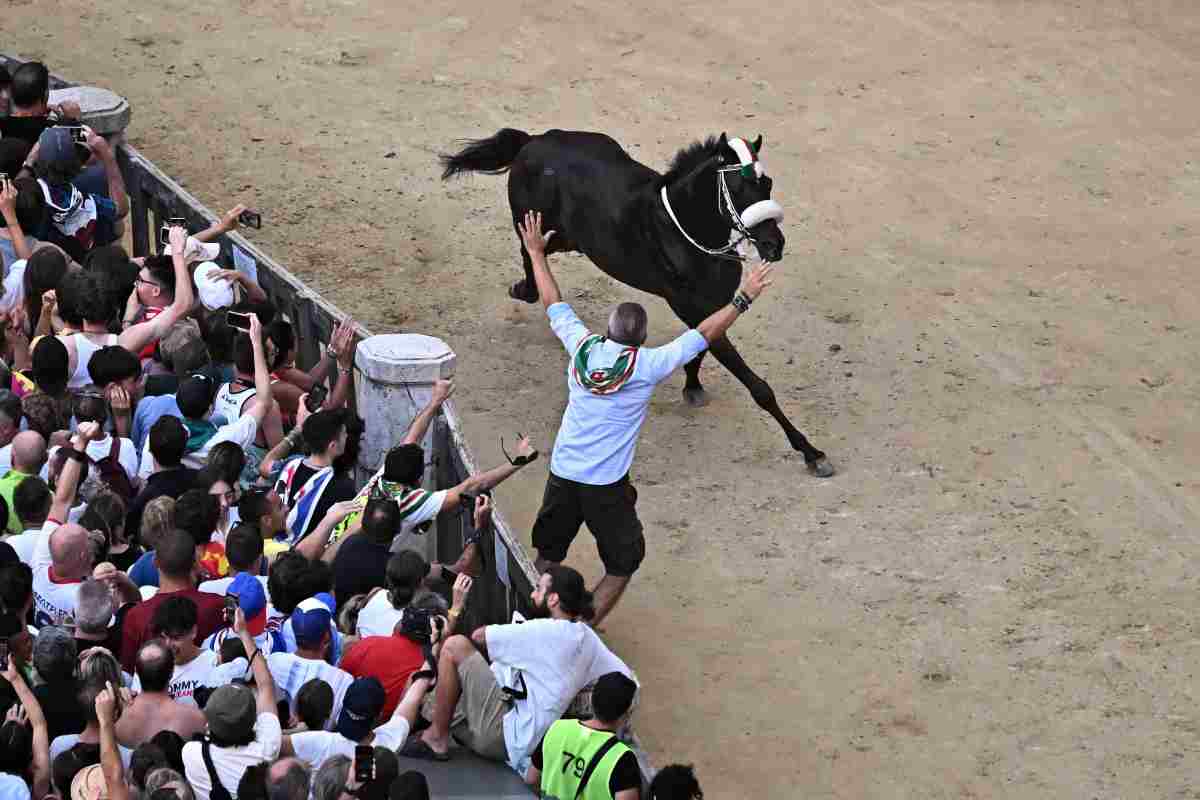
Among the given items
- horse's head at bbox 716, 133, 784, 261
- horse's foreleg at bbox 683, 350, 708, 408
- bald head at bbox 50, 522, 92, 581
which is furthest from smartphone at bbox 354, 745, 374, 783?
horse's foreleg at bbox 683, 350, 708, 408

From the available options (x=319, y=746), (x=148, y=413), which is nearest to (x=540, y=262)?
(x=148, y=413)

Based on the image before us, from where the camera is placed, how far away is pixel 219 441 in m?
7.57

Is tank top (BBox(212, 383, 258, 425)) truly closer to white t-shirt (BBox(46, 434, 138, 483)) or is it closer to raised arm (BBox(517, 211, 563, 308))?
white t-shirt (BBox(46, 434, 138, 483))

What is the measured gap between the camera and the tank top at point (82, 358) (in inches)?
322

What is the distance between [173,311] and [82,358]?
0.53 m

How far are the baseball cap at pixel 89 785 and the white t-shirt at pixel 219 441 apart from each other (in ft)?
6.68

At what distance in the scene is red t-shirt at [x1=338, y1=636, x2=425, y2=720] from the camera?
6523mm

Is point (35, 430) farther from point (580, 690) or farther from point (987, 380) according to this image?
point (987, 380)

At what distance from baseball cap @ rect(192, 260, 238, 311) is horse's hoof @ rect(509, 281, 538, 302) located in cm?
316

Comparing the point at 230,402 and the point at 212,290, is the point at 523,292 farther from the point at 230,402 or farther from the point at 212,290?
the point at 230,402

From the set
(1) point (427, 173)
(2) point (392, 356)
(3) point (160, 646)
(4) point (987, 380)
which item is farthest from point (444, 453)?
(1) point (427, 173)

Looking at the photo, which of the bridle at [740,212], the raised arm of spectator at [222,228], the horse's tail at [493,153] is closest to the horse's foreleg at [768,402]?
the bridle at [740,212]

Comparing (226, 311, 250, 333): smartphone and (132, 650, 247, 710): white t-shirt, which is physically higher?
(226, 311, 250, 333): smartphone

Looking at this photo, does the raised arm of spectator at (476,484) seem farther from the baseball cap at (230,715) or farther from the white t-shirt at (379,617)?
the baseball cap at (230,715)
